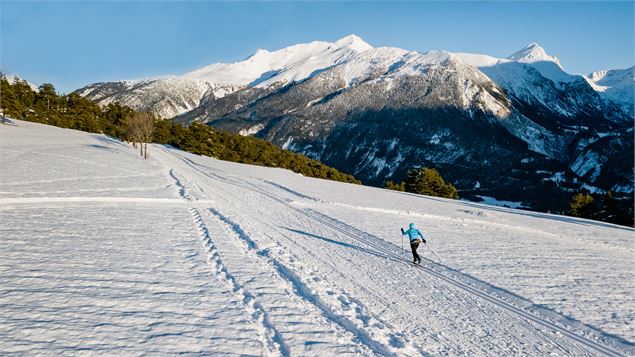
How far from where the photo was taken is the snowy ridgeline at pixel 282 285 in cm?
787

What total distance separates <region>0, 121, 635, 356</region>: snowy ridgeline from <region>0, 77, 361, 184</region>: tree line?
5660 centimetres

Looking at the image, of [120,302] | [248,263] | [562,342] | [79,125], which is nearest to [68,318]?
[120,302]

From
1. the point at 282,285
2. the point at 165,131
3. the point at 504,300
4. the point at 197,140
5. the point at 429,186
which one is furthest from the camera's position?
the point at 165,131

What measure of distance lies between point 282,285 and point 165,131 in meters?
95.5

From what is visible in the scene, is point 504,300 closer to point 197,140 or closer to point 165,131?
point 197,140

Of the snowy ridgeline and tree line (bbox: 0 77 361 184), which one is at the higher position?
tree line (bbox: 0 77 361 184)

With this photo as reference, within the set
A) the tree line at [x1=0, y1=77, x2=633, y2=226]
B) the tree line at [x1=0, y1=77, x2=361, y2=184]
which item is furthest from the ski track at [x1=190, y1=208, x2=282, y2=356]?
the tree line at [x1=0, y1=77, x2=361, y2=184]

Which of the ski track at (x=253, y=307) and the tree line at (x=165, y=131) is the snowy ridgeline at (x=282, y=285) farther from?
the tree line at (x=165, y=131)

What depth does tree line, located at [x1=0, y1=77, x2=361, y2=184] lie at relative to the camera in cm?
8088

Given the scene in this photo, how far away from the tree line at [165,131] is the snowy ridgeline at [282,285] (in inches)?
2228

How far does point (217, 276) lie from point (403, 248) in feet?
29.1

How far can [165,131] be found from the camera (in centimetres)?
9700

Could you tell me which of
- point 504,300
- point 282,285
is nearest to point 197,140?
point 282,285

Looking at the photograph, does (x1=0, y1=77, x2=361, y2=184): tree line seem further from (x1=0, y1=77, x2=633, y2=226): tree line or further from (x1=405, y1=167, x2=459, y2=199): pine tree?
(x1=405, y1=167, x2=459, y2=199): pine tree
